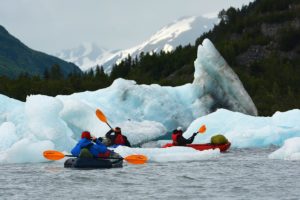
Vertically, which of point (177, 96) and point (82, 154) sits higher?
point (177, 96)

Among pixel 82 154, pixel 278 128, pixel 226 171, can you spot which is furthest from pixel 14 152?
pixel 278 128

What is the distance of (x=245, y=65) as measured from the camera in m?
91.4

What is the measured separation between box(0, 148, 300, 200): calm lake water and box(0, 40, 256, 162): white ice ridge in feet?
9.76

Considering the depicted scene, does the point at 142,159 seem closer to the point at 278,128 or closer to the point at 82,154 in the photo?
the point at 82,154

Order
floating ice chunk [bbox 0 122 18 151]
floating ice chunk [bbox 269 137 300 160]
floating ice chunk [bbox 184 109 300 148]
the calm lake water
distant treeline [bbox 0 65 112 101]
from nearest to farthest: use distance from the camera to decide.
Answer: the calm lake water < floating ice chunk [bbox 269 137 300 160] < floating ice chunk [bbox 0 122 18 151] < floating ice chunk [bbox 184 109 300 148] < distant treeline [bbox 0 65 112 101]

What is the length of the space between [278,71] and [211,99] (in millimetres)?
43845

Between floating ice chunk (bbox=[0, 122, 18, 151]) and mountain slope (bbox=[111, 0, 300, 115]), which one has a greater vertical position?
mountain slope (bbox=[111, 0, 300, 115])

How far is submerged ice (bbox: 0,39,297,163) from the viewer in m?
26.2

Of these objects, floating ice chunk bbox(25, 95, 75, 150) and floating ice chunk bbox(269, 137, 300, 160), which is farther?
floating ice chunk bbox(25, 95, 75, 150)

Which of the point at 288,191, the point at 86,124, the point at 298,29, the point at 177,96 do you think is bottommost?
the point at 288,191

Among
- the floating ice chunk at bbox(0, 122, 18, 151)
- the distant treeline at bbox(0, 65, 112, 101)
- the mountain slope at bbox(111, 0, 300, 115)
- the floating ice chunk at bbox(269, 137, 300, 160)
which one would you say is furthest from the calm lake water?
the mountain slope at bbox(111, 0, 300, 115)

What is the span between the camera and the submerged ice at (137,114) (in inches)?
1033

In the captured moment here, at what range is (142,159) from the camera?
22.7 meters

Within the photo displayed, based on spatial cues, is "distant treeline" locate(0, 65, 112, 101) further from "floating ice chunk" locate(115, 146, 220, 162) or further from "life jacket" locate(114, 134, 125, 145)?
"floating ice chunk" locate(115, 146, 220, 162)
